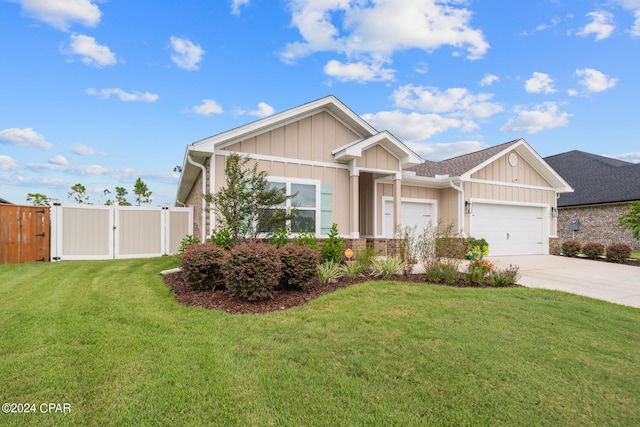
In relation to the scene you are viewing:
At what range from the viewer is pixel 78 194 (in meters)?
24.3

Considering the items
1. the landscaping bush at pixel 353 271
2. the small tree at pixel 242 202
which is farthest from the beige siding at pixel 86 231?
the landscaping bush at pixel 353 271

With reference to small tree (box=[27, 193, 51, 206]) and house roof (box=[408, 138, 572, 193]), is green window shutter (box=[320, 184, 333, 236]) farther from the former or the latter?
small tree (box=[27, 193, 51, 206])

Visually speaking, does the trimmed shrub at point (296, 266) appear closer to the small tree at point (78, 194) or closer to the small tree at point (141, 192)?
the small tree at point (78, 194)

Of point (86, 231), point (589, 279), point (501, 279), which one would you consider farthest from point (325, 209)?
point (86, 231)

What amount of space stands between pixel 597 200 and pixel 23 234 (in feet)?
91.5

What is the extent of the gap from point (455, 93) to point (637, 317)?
40.9ft

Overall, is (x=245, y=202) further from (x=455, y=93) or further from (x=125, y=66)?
(x=455, y=93)

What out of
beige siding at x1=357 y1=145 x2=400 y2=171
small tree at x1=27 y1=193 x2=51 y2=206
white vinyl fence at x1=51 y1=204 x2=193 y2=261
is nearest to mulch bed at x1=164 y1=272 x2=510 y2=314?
beige siding at x1=357 y1=145 x2=400 y2=171

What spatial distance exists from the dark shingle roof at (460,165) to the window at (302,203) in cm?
611

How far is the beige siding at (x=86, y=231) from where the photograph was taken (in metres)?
11.1

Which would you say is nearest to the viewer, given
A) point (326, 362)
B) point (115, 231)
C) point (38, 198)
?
point (326, 362)

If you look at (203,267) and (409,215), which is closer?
(203,267)

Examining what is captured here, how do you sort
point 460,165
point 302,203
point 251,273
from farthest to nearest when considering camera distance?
point 460,165
point 302,203
point 251,273

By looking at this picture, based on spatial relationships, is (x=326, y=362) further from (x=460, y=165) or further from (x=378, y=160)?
(x=460, y=165)
